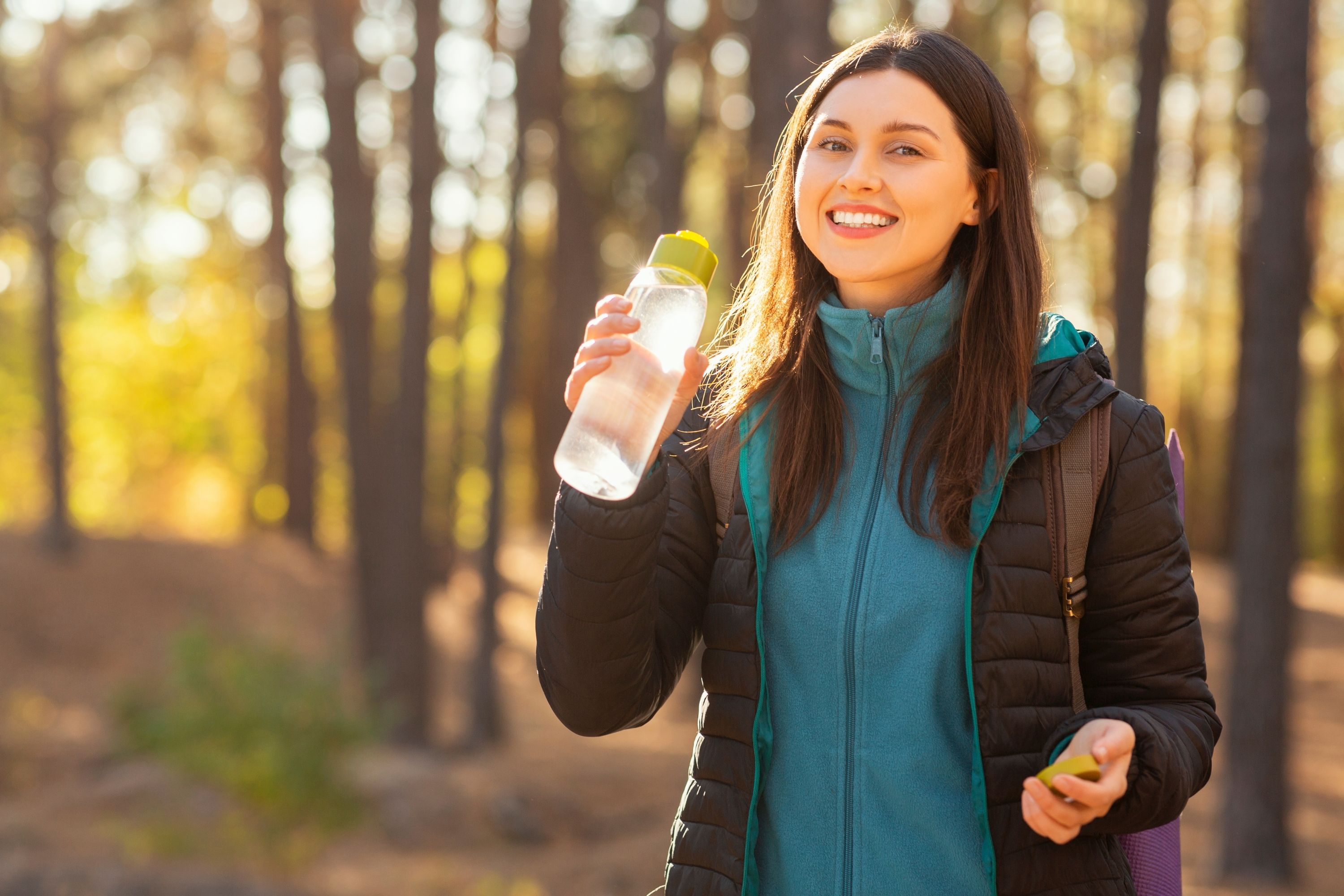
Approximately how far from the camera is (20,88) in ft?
66.1

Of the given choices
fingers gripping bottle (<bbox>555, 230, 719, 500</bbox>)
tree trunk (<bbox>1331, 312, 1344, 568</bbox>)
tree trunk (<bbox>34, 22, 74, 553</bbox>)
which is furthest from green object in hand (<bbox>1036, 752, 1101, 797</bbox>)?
tree trunk (<bbox>1331, 312, 1344, 568</bbox>)

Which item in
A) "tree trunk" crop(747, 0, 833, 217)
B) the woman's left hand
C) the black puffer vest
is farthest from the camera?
"tree trunk" crop(747, 0, 833, 217)

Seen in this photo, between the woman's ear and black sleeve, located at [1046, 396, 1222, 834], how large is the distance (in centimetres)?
39

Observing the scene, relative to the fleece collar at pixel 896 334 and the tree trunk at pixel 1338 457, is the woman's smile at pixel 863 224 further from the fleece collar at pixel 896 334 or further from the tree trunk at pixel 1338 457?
the tree trunk at pixel 1338 457

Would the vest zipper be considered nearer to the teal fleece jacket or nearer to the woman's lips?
the teal fleece jacket

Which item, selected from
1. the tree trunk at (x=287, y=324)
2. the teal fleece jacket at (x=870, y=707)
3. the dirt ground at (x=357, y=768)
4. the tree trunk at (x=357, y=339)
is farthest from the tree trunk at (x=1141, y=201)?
the tree trunk at (x=287, y=324)

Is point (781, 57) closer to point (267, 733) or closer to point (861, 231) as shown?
point (267, 733)

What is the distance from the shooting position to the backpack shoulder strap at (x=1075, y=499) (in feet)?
6.44

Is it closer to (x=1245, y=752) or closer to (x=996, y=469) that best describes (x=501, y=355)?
(x=1245, y=752)

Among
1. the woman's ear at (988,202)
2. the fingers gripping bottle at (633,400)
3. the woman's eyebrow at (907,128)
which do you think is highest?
the woman's eyebrow at (907,128)

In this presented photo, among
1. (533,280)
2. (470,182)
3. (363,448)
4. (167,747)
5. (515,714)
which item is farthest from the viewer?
(533,280)

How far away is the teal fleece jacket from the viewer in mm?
1959

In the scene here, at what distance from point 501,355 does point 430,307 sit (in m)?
1.07

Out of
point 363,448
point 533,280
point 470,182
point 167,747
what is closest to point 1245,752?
point 167,747
